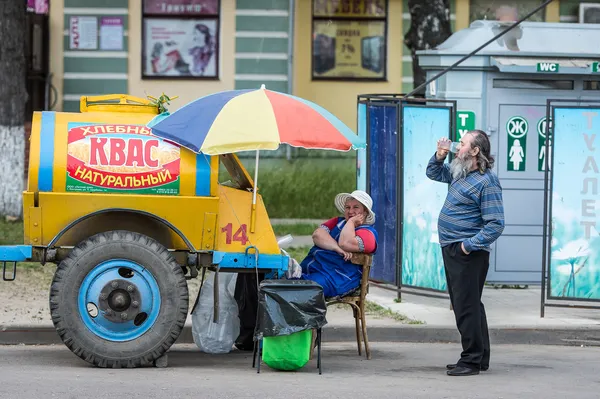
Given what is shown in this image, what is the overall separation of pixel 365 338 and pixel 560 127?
274 cm

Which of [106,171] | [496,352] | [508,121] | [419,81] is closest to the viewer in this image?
[106,171]

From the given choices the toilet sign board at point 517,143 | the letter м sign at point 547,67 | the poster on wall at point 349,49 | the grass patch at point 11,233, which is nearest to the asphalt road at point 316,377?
the toilet sign board at point 517,143

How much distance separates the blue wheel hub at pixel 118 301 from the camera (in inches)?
307

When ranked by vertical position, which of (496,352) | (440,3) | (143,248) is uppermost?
(440,3)

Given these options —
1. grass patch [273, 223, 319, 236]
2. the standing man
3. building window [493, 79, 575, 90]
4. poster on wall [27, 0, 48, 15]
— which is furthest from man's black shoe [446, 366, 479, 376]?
poster on wall [27, 0, 48, 15]

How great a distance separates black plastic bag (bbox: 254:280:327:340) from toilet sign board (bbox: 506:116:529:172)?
4.04 meters

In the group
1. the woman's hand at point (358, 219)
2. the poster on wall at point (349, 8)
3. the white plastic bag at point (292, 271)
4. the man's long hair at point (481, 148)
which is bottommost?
the white plastic bag at point (292, 271)

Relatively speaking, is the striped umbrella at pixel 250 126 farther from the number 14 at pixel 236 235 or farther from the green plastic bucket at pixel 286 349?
the green plastic bucket at pixel 286 349

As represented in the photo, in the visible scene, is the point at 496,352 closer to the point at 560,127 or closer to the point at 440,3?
the point at 560,127

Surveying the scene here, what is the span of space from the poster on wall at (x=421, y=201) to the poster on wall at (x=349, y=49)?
8.33 m

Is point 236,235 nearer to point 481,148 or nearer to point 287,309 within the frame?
point 287,309

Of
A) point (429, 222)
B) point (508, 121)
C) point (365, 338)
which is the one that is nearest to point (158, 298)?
point (365, 338)

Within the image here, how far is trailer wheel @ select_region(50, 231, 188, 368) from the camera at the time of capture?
25.4 ft

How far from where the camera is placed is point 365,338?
8.48 m
